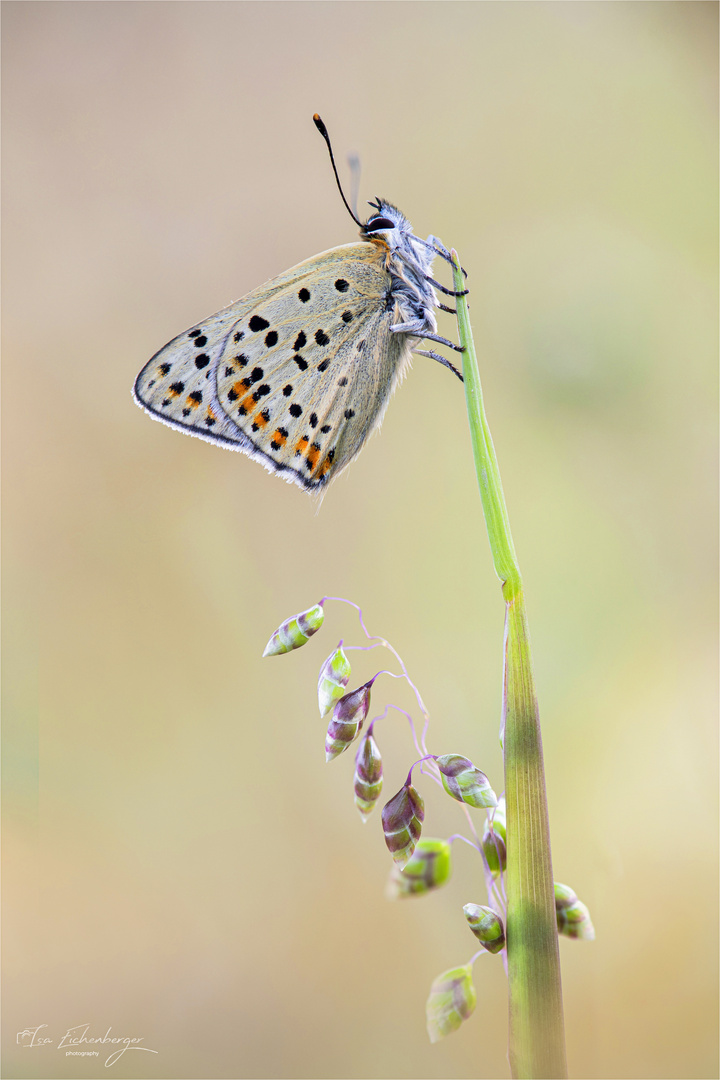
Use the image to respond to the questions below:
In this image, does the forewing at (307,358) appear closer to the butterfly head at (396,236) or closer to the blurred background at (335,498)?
the butterfly head at (396,236)

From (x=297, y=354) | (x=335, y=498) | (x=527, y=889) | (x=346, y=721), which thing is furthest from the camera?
(x=335, y=498)

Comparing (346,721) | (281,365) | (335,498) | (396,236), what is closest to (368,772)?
(346,721)

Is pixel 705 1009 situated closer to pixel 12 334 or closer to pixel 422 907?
pixel 422 907

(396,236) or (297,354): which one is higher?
(396,236)

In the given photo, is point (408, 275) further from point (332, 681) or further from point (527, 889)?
point (527, 889)

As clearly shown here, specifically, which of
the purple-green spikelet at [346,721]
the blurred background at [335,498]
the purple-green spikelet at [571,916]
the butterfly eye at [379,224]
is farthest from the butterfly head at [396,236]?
the purple-green spikelet at [571,916]

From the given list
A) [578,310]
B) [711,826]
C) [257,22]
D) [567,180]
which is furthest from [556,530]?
[257,22]
